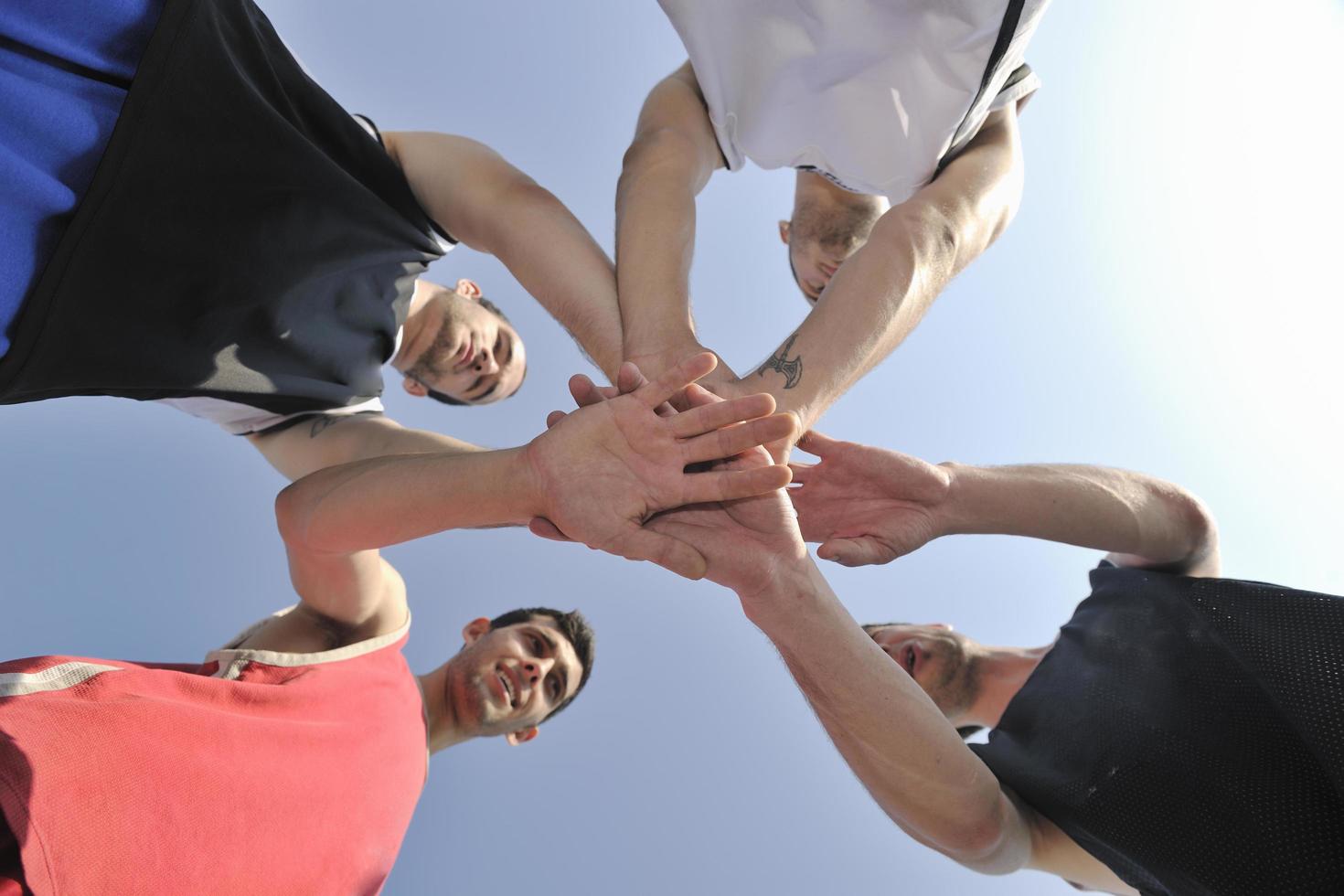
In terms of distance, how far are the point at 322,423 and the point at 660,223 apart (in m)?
1.16

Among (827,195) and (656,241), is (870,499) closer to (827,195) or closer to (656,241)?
(656,241)

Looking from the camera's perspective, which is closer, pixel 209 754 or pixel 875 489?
pixel 209 754

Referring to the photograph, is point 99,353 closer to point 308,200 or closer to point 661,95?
point 308,200

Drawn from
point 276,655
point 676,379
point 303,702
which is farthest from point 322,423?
point 676,379

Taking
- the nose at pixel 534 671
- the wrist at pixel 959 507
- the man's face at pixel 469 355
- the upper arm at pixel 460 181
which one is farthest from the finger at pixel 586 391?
Answer: the nose at pixel 534 671

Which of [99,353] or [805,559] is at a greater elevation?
[99,353]

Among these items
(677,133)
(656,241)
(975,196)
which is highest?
(677,133)

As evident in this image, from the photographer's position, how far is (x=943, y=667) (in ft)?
9.86

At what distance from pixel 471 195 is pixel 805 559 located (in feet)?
3.79

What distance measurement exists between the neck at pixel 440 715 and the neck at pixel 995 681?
2.00 m

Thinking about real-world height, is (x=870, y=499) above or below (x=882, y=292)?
below

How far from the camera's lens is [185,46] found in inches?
51.6

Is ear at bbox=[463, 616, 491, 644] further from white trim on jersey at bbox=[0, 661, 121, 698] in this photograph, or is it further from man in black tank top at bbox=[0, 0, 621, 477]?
white trim on jersey at bbox=[0, 661, 121, 698]

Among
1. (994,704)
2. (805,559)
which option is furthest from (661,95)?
(994,704)
